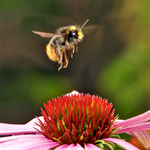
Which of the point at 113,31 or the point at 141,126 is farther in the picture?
the point at 113,31

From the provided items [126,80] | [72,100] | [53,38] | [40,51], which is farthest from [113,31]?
[72,100]

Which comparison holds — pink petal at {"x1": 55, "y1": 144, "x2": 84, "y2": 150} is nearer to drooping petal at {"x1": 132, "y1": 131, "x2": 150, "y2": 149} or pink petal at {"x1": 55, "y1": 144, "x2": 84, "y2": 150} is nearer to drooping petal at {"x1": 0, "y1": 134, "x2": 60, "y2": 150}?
drooping petal at {"x1": 0, "y1": 134, "x2": 60, "y2": 150}

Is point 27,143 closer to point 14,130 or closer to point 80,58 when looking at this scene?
point 14,130

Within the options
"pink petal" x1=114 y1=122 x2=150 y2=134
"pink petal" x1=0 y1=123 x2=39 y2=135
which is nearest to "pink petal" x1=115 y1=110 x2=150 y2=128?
"pink petal" x1=114 y1=122 x2=150 y2=134

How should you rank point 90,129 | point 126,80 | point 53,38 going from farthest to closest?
point 126,80
point 53,38
point 90,129

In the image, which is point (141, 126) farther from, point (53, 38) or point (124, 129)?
point (53, 38)

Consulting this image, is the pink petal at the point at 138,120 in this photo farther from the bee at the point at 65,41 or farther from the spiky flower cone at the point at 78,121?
the bee at the point at 65,41
